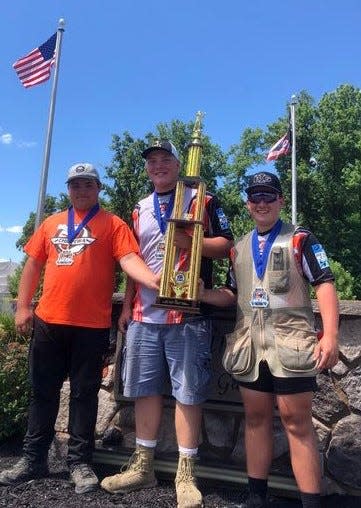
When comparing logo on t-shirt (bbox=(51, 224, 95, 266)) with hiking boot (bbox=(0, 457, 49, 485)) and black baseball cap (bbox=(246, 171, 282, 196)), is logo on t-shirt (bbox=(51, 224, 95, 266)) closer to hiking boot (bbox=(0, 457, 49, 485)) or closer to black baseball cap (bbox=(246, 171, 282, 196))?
black baseball cap (bbox=(246, 171, 282, 196))

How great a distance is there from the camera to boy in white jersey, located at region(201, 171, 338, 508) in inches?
107

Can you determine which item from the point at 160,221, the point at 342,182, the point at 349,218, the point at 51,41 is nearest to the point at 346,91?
the point at 342,182

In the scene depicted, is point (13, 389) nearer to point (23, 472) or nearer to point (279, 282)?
point (23, 472)

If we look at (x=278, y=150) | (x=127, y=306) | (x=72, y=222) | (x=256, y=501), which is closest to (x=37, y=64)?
(x=278, y=150)

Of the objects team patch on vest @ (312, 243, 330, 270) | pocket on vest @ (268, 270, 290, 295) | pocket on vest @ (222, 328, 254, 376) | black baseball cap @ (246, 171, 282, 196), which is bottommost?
pocket on vest @ (222, 328, 254, 376)

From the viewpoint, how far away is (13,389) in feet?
12.9

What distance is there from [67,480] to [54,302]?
3.88 feet

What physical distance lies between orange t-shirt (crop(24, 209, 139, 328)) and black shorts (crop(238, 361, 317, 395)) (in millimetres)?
1093

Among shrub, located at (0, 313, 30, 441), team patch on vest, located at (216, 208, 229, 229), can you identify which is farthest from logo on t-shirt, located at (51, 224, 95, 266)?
shrub, located at (0, 313, 30, 441)

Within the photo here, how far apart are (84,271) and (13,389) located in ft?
4.18

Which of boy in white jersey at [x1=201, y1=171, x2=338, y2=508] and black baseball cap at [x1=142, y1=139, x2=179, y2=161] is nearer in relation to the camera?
boy in white jersey at [x1=201, y1=171, x2=338, y2=508]

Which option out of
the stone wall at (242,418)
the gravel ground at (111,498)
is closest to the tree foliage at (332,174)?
the stone wall at (242,418)

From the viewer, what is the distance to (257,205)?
3.03 m

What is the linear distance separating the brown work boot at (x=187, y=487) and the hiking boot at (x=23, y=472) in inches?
37.9
